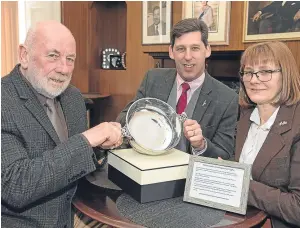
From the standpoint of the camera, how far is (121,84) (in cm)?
470

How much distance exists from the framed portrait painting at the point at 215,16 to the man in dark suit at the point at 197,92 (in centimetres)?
155

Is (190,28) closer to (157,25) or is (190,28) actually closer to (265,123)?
(265,123)

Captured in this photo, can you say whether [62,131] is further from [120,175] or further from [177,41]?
[177,41]

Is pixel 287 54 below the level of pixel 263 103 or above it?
above

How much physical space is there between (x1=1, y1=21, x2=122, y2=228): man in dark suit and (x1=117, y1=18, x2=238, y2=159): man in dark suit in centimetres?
53

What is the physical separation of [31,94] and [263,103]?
98 centimetres

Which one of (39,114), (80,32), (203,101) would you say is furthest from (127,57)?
(39,114)

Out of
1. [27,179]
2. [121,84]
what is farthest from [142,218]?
[121,84]

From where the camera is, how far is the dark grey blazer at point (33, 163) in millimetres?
1083

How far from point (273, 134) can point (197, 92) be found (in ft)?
2.33

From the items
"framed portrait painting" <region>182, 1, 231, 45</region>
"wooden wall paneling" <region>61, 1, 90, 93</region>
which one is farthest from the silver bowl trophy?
"wooden wall paneling" <region>61, 1, 90, 93</region>

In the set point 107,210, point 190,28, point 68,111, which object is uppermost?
point 190,28

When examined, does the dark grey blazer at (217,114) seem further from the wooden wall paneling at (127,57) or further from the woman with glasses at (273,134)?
the wooden wall paneling at (127,57)

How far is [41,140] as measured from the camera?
1.23 m
